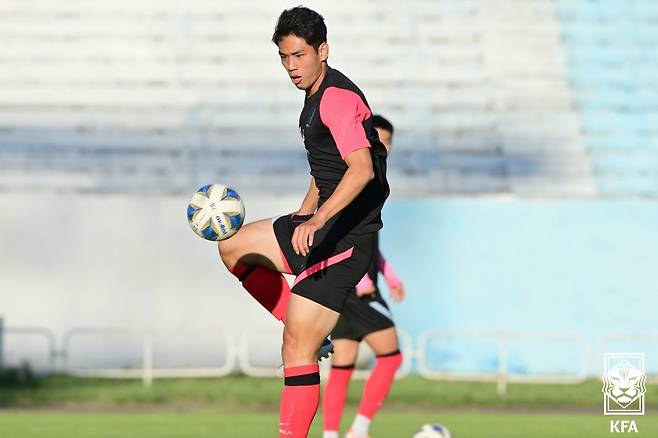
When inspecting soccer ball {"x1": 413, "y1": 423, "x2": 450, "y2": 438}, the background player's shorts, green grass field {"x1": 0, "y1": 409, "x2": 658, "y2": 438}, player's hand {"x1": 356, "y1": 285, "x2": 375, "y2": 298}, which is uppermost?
player's hand {"x1": 356, "y1": 285, "x2": 375, "y2": 298}

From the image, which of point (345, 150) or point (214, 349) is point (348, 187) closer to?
point (345, 150)

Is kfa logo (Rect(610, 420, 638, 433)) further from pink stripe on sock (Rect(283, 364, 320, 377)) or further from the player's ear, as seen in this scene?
the player's ear

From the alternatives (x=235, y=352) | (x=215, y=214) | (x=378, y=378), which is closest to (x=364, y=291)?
(x=378, y=378)

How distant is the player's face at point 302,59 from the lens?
650 centimetres

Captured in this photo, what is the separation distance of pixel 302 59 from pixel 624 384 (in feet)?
27.1

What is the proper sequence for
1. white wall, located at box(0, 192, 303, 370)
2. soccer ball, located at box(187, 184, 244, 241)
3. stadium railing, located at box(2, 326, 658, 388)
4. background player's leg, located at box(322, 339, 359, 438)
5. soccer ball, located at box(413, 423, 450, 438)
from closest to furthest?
soccer ball, located at box(187, 184, 244, 241) < soccer ball, located at box(413, 423, 450, 438) < background player's leg, located at box(322, 339, 359, 438) < stadium railing, located at box(2, 326, 658, 388) < white wall, located at box(0, 192, 303, 370)

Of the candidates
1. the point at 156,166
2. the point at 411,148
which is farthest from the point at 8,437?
the point at 411,148

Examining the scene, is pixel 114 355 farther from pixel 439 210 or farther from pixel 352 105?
pixel 352 105

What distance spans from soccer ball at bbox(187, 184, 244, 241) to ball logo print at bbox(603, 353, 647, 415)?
678cm

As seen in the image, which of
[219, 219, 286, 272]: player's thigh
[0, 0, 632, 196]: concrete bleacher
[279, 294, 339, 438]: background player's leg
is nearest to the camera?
[279, 294, 339, 438]: background player's leg

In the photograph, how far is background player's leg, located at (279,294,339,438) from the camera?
21.3ft

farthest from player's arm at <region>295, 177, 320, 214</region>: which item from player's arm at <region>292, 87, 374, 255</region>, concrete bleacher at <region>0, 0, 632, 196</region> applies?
concrete bleacher at <region>0, 0, 632, 196</region>

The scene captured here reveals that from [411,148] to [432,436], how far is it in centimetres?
843

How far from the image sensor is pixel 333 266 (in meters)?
6.64
